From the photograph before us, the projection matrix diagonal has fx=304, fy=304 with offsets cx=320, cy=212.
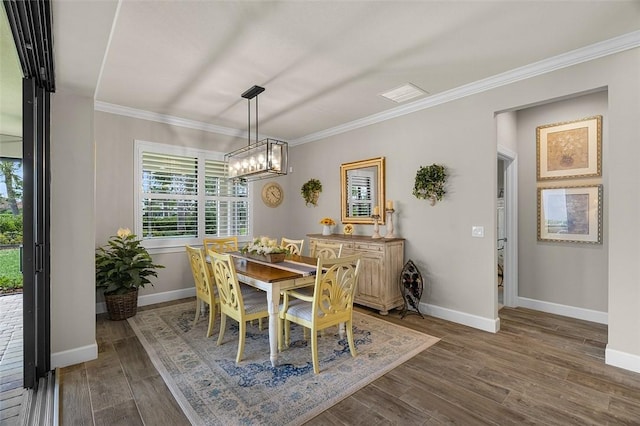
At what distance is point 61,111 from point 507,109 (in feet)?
14.4

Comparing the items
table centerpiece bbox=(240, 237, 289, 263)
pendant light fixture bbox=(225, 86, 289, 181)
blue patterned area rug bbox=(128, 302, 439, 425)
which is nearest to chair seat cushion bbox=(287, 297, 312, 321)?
blue patterned area rug bbox=(128, 302, 439, 425)

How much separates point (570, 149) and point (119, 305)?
19.9 ft

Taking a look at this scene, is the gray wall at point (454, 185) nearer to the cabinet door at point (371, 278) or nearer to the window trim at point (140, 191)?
the window trim at point (140, 191)

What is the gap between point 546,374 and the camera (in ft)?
8.41

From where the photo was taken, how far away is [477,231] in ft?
11.8

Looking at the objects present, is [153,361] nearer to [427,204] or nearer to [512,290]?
[427,204]

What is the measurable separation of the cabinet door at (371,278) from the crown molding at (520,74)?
2.05 m

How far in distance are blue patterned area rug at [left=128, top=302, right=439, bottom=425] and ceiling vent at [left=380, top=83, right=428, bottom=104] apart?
2.83 meters

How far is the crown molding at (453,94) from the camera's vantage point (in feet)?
8.82

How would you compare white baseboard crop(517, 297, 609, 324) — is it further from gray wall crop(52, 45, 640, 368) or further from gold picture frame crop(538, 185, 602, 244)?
A: gray wall crop(52, 45, 640, 368)

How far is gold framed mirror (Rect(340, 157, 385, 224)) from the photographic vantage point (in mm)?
4590

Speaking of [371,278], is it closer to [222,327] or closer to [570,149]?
[222,327]

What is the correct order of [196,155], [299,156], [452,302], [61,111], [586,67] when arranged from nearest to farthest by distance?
1. [61,111]
2. [586,67]
3. [452,302]
4. [196,155]
5. [299,156]

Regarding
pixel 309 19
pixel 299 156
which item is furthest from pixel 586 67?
pixel 299 156
